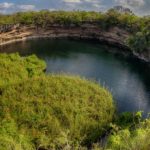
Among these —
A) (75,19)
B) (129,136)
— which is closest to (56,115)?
(129,136)

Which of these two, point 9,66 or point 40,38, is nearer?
point 9,66

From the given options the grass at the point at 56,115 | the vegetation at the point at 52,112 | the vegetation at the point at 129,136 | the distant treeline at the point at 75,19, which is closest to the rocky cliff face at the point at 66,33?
the distant treeline at the point at 75,19

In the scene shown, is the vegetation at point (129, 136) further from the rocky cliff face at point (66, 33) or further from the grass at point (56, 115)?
the rocky cliff face at point (66, 33)

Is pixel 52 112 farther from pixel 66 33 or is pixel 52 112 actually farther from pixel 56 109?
pixel 66 33

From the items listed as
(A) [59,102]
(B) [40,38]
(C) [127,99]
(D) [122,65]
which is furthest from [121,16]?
(A) [59,102]

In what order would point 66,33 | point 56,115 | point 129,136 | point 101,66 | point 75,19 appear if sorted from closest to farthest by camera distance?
1. point 129,136
2. point 56,115
3. point 101,66
4. point 66,33
5. point 75,19

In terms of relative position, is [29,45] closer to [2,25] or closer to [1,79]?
[2,25]
